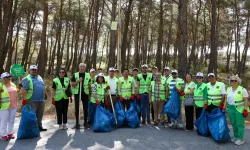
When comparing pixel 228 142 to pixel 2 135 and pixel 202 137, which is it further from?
pixel 2 135

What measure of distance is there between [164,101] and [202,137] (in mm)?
1831

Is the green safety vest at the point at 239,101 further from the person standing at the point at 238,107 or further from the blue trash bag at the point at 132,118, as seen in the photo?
the blue trash bag at the point at 132,118

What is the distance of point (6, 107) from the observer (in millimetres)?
6457

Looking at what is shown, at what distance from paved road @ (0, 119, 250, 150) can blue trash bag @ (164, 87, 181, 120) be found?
51cm

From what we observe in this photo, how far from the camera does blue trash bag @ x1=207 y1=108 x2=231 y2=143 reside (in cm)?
634

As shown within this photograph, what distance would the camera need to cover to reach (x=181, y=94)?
7.83 metres

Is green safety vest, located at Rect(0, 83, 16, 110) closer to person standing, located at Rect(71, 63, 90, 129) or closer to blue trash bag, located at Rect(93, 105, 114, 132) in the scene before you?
person standing, located at Rect(71, 63, 90, 129)

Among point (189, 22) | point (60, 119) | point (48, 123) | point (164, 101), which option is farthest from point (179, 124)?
point (189, 22)

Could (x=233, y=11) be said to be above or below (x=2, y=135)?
above

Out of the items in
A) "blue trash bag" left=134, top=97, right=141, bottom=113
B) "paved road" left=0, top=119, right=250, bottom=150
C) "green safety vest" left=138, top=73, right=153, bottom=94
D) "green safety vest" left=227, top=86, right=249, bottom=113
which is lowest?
"paved road" left=0, top=119, right=250, bottom=150

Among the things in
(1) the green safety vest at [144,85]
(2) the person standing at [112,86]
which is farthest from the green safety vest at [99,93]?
(1) the green safety vest at [144,85]

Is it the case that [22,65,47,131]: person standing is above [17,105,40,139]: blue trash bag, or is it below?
above

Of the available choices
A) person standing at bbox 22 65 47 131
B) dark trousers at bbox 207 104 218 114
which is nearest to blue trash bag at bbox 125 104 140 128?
dark trousers at bbox 207 104 218 114

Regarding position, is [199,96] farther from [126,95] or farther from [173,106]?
[126,95]
